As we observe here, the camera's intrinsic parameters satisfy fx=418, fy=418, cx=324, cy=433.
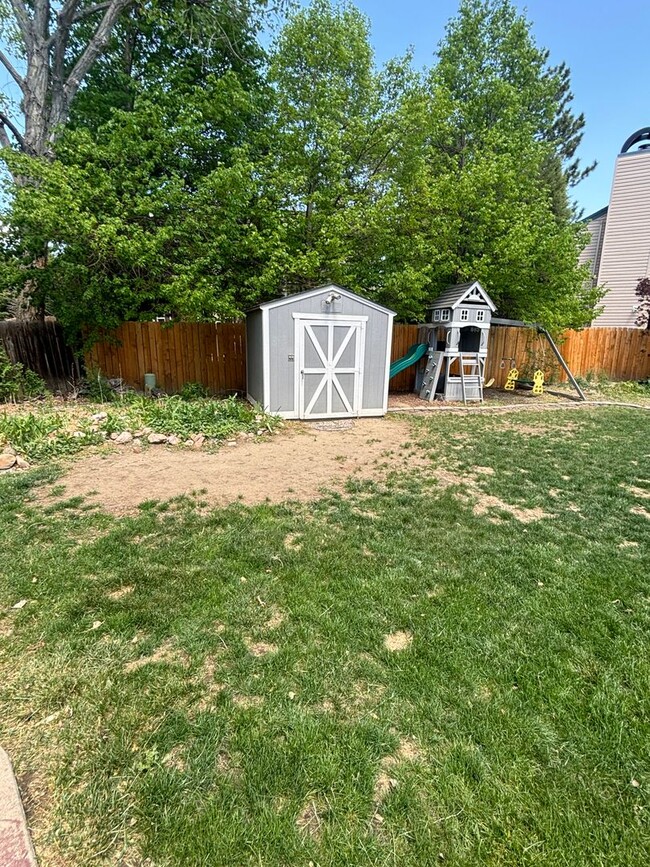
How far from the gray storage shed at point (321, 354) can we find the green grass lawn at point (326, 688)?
427cm

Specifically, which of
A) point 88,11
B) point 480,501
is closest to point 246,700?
point 480,501

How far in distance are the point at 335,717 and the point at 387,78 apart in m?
14.2

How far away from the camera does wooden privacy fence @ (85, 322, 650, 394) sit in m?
9.62

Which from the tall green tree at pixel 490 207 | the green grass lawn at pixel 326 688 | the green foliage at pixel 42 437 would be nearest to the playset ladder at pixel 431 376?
the tall green tree at pixel 490 207

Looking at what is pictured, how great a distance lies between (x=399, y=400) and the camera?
33.7ft

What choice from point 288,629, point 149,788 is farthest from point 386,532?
point 149,788

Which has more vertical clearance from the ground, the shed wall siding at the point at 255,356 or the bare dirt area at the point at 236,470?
the shed wall siding at the point at 255,356

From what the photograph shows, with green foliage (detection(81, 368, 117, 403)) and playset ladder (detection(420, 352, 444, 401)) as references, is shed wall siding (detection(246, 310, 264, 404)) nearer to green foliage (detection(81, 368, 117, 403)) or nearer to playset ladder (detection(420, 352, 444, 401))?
green foliage (detection(81, 368, 117, 403))

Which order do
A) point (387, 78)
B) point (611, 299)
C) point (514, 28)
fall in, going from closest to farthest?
point (387, 78) → point (514, 28) → point (611, 299)

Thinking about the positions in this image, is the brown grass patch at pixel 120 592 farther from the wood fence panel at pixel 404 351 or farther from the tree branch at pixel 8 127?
the tree branch at pixel 8 127

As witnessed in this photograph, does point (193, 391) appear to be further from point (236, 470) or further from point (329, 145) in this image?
point (329, 145)

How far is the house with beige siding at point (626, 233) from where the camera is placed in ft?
48.9

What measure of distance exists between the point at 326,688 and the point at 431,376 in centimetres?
912

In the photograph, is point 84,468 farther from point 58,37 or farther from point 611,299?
point 611,299
